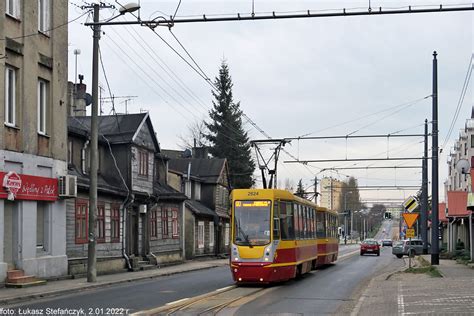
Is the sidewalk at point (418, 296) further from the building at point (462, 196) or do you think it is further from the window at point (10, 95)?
the window at point (10, 95)

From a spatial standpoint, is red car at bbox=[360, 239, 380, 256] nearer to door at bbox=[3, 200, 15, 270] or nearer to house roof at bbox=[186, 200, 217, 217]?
house roof at bbox=[186, 200, 217, 217]

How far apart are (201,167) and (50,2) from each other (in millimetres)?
29990

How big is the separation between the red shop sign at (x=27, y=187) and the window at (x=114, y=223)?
705 centimetres

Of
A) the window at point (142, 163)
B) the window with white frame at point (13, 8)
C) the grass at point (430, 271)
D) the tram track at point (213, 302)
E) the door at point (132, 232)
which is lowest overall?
the grass at point (430, 271)

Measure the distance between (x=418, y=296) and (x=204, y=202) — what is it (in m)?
36.0

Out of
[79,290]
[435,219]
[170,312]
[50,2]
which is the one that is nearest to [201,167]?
[435,219]

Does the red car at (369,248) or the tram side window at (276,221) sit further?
the red car at (369,248)

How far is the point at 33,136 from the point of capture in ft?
81.5

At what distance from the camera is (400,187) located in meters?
54.5


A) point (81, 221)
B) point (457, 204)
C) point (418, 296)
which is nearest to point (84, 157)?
point (81, 221)

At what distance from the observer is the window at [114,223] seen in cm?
3306

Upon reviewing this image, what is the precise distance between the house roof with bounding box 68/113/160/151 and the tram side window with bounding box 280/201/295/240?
13.1 m

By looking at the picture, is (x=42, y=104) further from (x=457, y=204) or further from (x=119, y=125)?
(x=457, y=204)

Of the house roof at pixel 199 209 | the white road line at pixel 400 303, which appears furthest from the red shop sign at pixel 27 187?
the house roof at pixel 199 209
